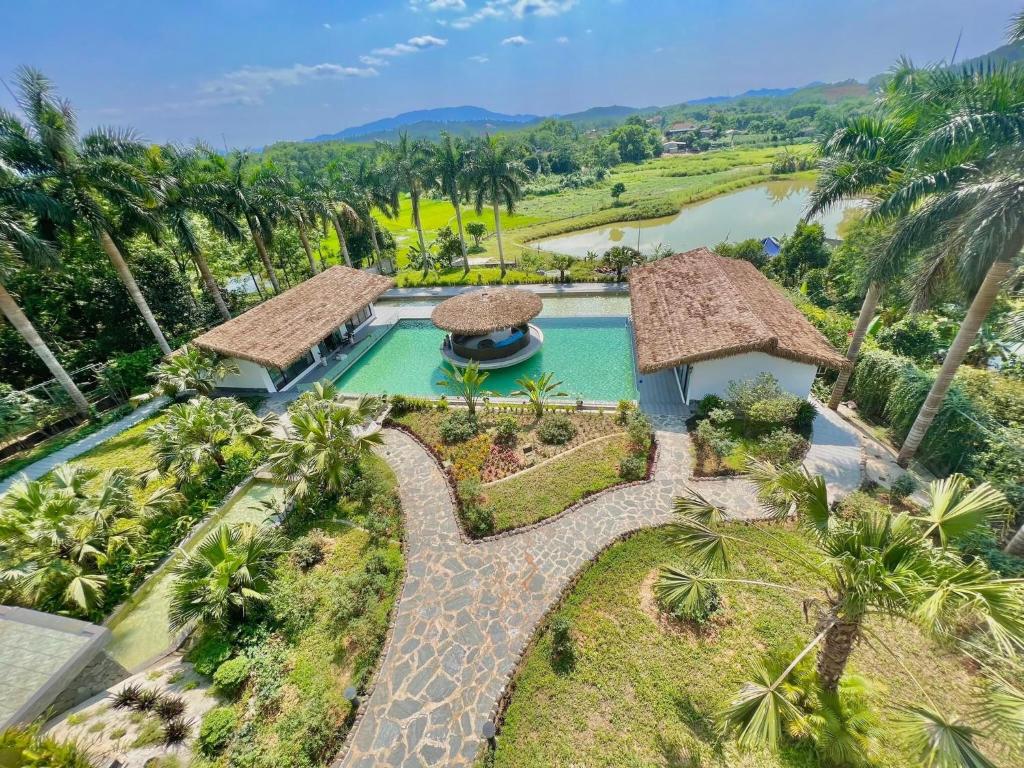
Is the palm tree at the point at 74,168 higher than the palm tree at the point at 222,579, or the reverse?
the palm tree at the point at 74,168

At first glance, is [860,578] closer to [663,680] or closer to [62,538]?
[663,680]

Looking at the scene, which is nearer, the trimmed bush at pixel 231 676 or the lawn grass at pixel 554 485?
the trimmed bush at pixel 231 676

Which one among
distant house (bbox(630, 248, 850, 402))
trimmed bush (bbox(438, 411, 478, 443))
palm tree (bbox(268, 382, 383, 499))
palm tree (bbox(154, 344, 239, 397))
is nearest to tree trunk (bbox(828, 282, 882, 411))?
distant house (bbox(630, 248, 850, 402))

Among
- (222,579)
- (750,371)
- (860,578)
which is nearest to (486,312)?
(750,371)

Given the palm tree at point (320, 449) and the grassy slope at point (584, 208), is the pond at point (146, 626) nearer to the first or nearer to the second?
the palm tree at point (320, 449)

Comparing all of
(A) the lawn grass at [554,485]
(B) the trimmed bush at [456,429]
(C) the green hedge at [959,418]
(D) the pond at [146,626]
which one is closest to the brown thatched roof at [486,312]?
(B) the trimmed bush at [456,429]
